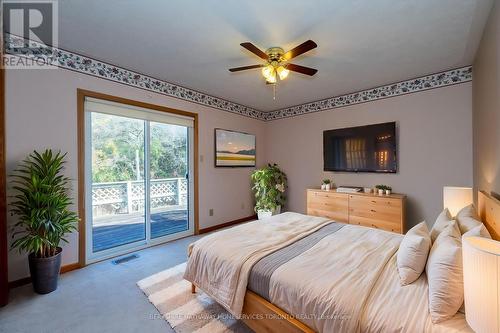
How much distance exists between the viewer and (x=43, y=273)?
2.13 m

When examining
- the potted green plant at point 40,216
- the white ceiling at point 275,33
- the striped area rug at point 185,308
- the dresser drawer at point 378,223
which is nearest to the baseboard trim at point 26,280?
the potted green plant at point 40,216

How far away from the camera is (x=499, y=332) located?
0.80 m

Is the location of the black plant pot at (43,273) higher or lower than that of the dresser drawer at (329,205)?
lower

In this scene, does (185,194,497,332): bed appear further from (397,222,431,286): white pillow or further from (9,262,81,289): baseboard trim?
(9,262,81,289): baseboard trim

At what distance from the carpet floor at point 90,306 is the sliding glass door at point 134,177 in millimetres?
530

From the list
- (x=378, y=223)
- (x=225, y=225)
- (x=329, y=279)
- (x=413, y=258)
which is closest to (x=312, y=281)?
(x=329, y=279)

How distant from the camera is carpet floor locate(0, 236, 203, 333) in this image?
1736 millimetres

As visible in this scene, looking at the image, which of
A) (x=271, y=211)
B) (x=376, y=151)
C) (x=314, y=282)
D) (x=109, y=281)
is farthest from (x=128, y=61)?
(x=376, y=151)

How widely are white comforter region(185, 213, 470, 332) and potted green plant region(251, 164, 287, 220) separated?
2.28 metres

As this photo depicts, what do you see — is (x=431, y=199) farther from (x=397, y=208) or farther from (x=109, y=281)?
(x=109, y=281)

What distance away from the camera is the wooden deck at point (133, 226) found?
3.47 m

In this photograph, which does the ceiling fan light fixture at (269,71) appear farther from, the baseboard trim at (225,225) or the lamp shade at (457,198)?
the baseboard trim at (225,225)

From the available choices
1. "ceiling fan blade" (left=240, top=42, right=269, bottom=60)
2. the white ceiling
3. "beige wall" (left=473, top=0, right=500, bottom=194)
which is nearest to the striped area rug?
"ceiling fan blade" (left=240, top=42, right=269, bottom=60)

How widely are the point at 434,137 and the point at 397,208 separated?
1.17 metres
